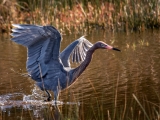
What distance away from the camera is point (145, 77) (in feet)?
24.2

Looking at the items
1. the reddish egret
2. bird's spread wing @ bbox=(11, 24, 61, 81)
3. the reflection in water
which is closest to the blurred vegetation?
the reflection in water

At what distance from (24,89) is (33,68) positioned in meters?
0.70

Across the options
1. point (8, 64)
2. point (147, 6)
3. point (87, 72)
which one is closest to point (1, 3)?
point (147, 6)

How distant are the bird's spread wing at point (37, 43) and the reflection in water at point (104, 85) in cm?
42

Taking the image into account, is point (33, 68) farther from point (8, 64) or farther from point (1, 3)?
point (1, 3)

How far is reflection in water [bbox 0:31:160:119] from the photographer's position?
551cm

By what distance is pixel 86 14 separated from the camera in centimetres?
1315

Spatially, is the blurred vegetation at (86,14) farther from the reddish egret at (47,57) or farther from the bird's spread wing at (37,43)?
the bird's spread wing at (37,43)

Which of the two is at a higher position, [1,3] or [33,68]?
[1,3]

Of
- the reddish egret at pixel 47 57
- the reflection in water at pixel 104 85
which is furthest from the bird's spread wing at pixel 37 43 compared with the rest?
the reflection in water at pixel 104 85

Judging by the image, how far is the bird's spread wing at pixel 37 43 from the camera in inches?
238

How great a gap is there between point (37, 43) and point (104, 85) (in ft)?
4.13

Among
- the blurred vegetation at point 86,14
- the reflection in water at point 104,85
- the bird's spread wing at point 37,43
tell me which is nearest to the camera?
the reflection in water at point 104,85

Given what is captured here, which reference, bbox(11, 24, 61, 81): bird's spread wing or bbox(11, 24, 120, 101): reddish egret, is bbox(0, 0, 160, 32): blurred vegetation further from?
bbox(11, 24, 61, 81): bird's spread wing
